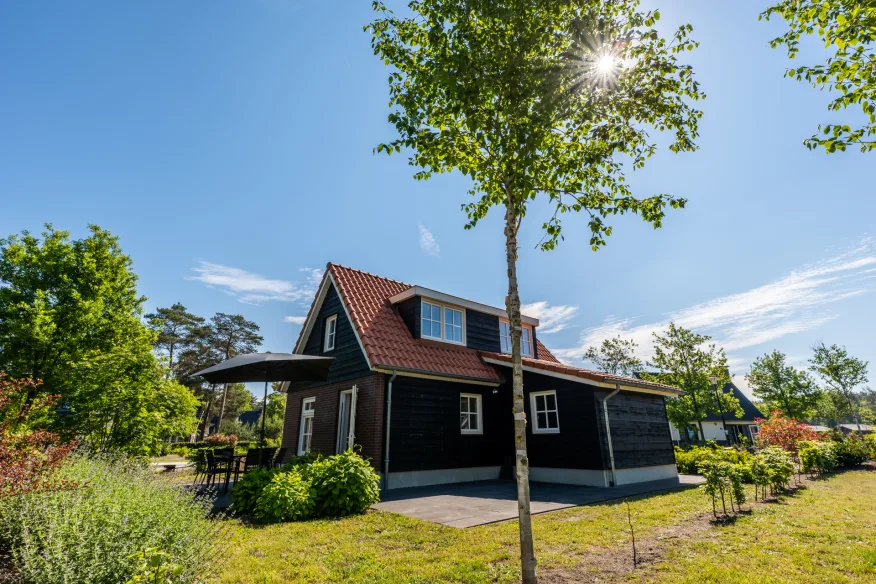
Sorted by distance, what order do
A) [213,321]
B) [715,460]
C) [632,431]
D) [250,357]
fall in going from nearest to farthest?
[715,460] → [250,357] → [632,431] → [213,321]

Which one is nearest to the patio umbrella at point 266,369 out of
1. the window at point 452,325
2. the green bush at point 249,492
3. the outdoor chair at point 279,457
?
the outdoor chair at point 279,457

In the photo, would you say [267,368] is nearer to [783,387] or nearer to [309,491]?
[309,491]

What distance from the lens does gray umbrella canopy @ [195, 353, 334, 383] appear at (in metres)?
9.88

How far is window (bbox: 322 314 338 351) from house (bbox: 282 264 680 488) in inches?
1.7

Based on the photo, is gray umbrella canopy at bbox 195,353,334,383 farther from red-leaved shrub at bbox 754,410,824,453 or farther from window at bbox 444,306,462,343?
red-leaved shrub at bbox 754,410,824,453

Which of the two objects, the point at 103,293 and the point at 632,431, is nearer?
the point at 632,431

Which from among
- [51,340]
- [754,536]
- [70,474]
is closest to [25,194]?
[70,474]

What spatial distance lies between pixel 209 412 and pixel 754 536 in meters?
51.9

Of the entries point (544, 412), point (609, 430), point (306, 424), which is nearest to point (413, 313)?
point (544, 412)

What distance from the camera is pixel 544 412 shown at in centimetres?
1287

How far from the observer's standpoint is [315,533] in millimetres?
6352

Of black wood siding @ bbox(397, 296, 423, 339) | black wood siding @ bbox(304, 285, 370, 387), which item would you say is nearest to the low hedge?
black wood siding @ bbox(304, 285, 370, 387)

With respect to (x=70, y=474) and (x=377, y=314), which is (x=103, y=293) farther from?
(x=70, y=474)

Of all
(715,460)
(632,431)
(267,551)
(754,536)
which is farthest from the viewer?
(632,431)
